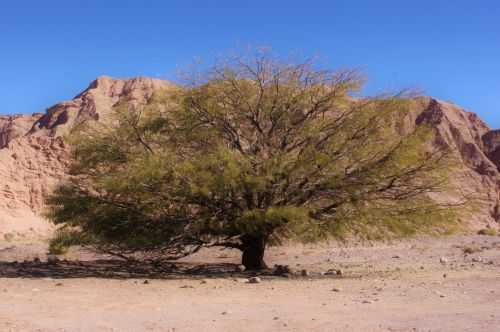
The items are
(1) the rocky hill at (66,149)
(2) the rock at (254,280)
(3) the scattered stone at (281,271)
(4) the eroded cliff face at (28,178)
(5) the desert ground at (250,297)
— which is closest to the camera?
(5) the desert ground at (250,297)

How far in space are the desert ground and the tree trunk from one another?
2.21ft

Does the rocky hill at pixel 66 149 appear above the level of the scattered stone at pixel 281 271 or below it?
above

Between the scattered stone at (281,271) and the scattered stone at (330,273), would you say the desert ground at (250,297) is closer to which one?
the scattered stone at (330,273)

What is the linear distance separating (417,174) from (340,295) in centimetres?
500

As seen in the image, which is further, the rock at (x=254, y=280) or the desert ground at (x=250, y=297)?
the rock at (x=254, y=280)

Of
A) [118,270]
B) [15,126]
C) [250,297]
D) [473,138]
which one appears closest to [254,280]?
[250,297]

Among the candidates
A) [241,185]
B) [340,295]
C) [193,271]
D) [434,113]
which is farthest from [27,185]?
[434,113]

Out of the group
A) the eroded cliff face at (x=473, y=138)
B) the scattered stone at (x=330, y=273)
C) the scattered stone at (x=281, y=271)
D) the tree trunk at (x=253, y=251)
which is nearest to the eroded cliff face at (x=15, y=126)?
the eroded cliff face at (x=473, y=138)

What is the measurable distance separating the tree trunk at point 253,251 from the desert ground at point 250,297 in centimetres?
68

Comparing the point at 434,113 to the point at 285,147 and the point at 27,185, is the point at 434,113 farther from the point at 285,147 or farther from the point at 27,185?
the point at 285,147

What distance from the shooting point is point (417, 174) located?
651 inches

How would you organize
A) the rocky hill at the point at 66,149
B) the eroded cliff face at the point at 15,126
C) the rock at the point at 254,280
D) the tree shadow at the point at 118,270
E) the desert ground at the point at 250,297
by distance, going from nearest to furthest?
the desert ground at the point at 250,297
the rock at the point at 254,280
the tree shadow at the point at 118,270
the rocky hill at the point at 66,149
the eroded cliff face at the point at 15,126

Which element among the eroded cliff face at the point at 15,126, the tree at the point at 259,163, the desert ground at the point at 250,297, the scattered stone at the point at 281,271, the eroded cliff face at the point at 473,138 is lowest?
the desert ground at the point at 250,297

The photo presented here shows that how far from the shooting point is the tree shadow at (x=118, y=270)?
1709 centimetres
